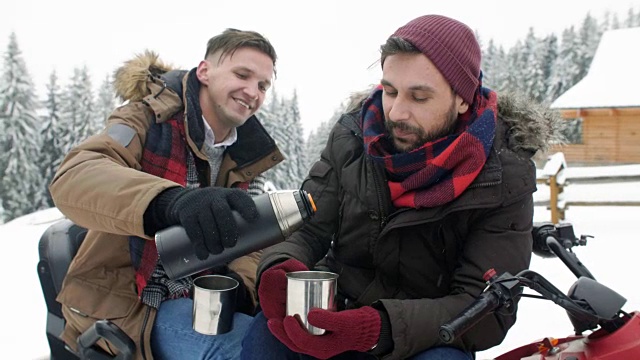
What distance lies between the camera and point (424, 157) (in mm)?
2039

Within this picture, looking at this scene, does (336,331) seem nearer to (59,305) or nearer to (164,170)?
(164,170)

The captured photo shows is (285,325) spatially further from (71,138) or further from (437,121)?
(71,138)

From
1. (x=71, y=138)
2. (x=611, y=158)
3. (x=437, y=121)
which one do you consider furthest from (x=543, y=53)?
(x=437, y=121)

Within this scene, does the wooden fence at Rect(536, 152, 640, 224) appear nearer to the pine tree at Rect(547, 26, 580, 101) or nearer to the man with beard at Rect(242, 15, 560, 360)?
the man with beard at Rect(242, 15, 560, 360)

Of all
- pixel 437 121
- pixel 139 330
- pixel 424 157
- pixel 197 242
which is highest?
pixel 437 121

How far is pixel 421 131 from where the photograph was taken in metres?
2.09

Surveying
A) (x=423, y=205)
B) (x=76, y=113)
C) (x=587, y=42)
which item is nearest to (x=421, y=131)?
(x=423, y=205)

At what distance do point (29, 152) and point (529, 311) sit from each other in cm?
3501

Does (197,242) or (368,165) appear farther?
(368,165)

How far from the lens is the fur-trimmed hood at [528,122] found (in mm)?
2105

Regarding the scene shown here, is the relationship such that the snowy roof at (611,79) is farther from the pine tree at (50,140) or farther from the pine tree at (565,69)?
the pine tree at (50,140)

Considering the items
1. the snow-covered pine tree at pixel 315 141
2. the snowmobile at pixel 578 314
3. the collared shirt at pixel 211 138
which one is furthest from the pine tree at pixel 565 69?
the snowmobile at pixel 578 314

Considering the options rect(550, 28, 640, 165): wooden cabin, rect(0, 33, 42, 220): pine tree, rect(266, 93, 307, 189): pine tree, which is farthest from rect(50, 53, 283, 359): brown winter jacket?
rect(0, 33, 42, 220): pine tree

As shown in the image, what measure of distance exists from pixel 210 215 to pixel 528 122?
133 centimetres
